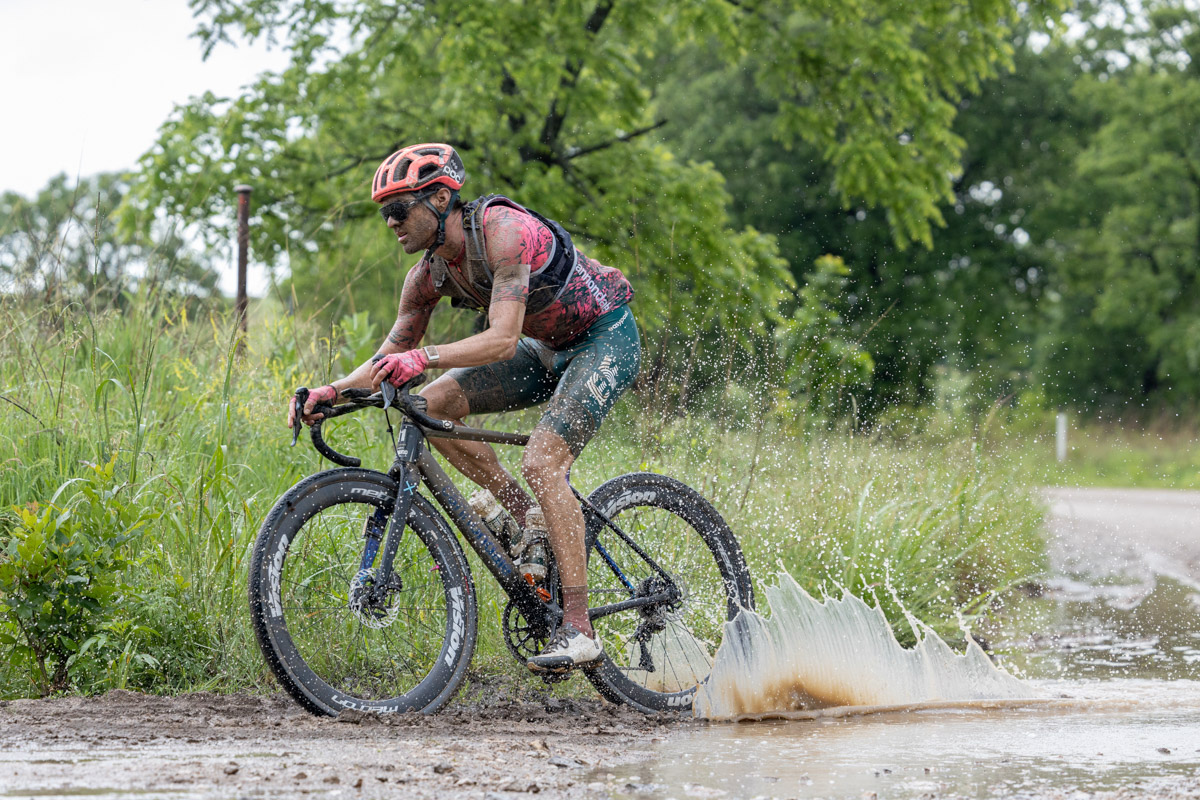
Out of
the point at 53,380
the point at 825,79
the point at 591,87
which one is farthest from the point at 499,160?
the point at 53,380

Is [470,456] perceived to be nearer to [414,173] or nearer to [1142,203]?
[414,173]

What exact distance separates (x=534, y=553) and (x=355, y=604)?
78 centimetres

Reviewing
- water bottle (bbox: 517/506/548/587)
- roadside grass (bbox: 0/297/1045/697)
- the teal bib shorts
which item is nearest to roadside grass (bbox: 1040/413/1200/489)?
roadside grass (bbox: 0/297/1045/697)

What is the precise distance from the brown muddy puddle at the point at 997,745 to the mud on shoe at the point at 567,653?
1.59 feet

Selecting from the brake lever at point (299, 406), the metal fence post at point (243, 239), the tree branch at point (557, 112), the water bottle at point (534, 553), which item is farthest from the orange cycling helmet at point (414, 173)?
the tree branch at point (557, 112)

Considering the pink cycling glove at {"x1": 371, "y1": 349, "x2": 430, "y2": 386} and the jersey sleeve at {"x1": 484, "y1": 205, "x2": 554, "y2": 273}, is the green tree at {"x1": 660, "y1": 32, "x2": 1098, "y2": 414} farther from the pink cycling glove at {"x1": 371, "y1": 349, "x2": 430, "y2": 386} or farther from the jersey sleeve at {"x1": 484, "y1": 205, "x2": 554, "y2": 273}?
the pink cycling glove at {"x1": 371, "y1": 349, "x2": 430, "y2": 386}

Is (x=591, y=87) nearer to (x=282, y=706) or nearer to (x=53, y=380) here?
(x=53, y=380)

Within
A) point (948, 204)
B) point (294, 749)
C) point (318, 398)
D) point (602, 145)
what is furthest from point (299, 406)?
point (948, 204)

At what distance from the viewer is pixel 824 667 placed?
4.91 meters

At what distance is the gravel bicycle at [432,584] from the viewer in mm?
4250

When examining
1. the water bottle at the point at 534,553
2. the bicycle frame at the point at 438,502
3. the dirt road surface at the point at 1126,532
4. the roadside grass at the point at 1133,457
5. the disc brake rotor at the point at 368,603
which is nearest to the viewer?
the disc brake rotor at the point at 368,603

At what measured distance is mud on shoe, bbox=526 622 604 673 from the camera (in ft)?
14.8

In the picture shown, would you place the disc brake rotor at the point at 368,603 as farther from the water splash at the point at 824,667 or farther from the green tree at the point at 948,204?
the green tree at the point at 948,204

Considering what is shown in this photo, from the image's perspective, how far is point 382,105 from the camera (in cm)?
1440
